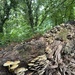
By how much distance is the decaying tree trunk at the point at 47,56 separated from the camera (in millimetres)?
2523

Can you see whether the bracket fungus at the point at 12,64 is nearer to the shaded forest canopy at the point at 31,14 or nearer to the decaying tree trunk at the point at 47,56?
the decaying tree trunk at the point at 47,56

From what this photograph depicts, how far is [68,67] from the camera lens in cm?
266

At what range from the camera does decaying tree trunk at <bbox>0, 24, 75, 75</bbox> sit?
2.52 meters

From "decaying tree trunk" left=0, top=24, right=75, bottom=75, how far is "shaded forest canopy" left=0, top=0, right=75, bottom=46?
176cm

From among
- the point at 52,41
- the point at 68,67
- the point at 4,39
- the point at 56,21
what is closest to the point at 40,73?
the point at 68,67

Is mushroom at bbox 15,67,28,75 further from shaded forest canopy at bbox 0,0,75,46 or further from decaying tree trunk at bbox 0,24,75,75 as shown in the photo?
shaded forest canopy at bbox 0,0,75,46

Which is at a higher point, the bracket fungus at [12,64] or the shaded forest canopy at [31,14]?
the shaded forest canopy at [31,14]

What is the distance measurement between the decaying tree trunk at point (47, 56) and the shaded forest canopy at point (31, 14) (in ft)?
5.78

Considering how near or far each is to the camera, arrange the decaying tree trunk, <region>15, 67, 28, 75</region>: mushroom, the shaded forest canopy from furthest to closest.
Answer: the shaded forest canopy < the decaying tree trunk < <region>15, 67, 28, 75</region>: mushroom

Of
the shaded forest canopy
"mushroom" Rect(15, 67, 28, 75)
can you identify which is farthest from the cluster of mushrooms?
the shaded forest canopy

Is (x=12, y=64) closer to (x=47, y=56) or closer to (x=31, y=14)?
(x=47, y=56)

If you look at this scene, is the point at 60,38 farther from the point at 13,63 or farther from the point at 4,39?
the point at 4,39

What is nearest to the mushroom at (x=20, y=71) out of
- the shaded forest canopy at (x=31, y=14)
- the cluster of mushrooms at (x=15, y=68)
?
the cluster of mushrooms at (x=15, y=68)

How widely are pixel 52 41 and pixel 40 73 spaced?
2.45ft
